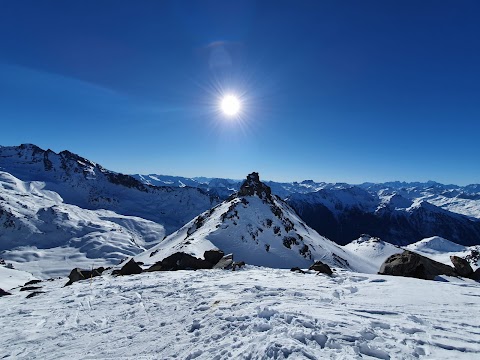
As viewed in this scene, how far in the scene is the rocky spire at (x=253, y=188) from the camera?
3627 inches

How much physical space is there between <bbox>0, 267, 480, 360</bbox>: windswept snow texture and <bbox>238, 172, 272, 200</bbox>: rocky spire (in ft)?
243

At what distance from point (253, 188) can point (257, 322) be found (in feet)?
275

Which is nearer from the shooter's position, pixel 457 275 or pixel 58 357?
pixel 58 357

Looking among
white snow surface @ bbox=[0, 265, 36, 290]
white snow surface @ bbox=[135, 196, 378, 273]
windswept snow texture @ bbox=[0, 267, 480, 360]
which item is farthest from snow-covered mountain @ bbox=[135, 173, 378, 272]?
windswept snow texture @ bbox=[0, 267, 480, 360]

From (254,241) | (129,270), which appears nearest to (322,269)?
(129,270)

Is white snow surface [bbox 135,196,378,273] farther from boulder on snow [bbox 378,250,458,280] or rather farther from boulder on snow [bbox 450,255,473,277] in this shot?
boulder on snow [bbox 450,255,473,277]

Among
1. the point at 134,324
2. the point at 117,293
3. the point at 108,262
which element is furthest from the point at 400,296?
the point at 108,262

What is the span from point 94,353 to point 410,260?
2300 centimetres

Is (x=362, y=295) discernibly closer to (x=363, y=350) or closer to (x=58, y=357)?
(x=363, y=350)

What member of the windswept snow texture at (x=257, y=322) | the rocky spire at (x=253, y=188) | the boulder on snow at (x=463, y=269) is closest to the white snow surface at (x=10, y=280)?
the windswept snow texture at (x=257, y=322)

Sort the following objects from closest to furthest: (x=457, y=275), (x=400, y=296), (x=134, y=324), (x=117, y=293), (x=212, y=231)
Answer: (x=134, y=324)
(x=400, y=296)
(x=117, y=293)
(x=457, y=275)
(x=212, y=231)

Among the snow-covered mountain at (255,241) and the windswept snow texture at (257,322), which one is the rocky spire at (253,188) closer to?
the snow-covered mountain at (255,241)

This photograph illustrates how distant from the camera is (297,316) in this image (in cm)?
1080

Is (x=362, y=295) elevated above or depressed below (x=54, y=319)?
above
